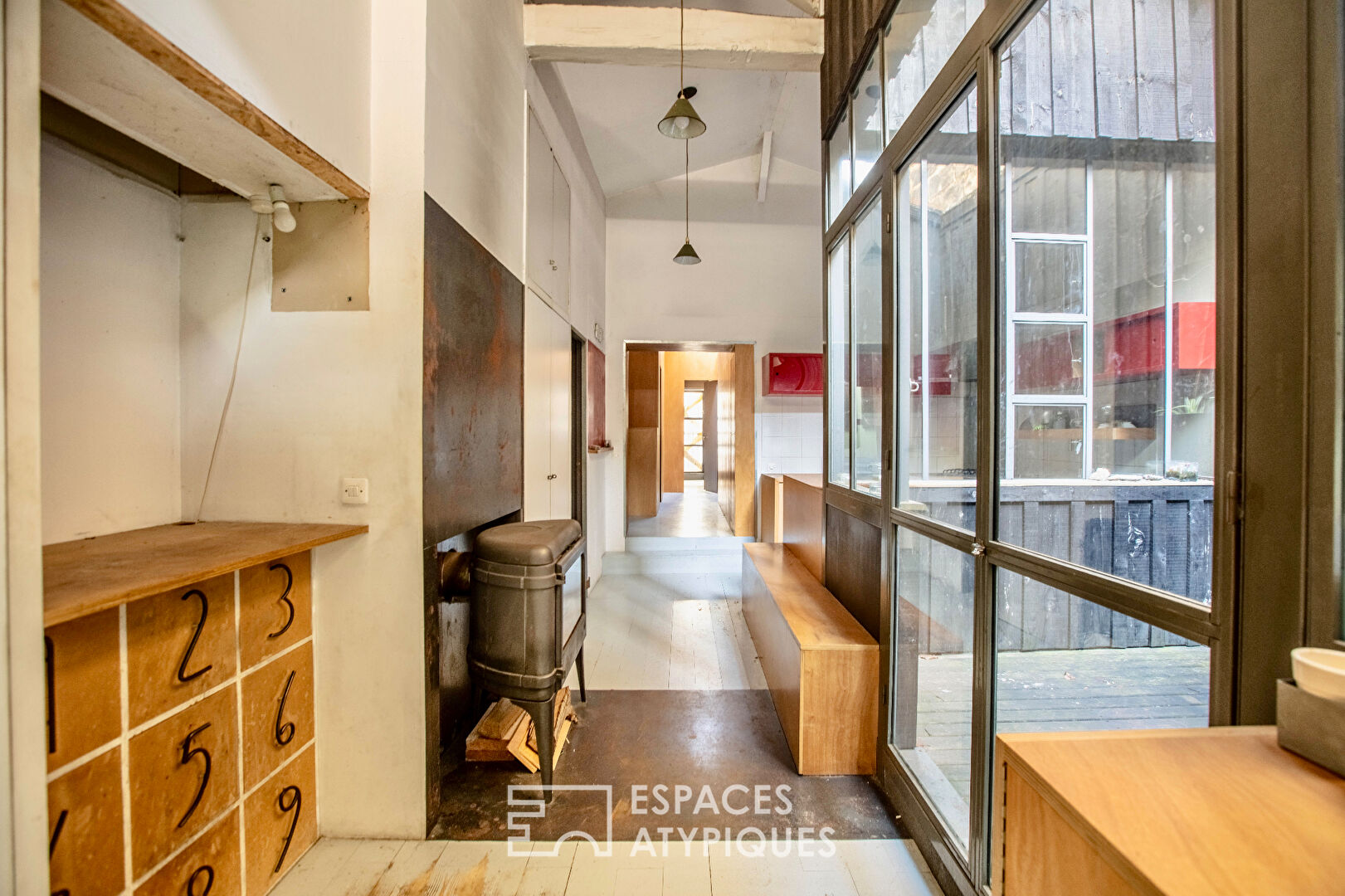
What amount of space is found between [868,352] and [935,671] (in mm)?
1345

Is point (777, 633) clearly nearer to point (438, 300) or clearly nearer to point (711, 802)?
point (711, 802)

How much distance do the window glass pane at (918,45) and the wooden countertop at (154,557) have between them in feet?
7.53

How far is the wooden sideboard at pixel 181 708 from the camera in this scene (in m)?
1.07

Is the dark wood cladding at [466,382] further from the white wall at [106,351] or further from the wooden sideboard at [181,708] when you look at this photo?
the white wall at [106,351]

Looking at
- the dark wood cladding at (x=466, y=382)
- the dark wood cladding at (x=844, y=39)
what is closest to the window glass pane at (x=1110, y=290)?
the dark wood cladding at (x=844, y=39)

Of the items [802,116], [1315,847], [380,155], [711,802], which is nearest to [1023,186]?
[1315,847]

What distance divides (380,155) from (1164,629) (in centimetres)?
239

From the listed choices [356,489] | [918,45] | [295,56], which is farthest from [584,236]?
[356,489]

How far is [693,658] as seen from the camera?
316cm

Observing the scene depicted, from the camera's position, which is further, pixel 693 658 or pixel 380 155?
pixel 693 658

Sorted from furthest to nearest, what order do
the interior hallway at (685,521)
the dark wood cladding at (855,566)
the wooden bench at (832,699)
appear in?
the interior hallway at (685,521), the dark wood cladding at (855,566), the wooden bench at (832,699)

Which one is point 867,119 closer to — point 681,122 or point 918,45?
point 918,45

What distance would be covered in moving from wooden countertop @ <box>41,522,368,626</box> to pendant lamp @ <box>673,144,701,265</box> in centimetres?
363

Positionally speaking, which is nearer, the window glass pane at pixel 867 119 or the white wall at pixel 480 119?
the white wall at pixel 480 119
